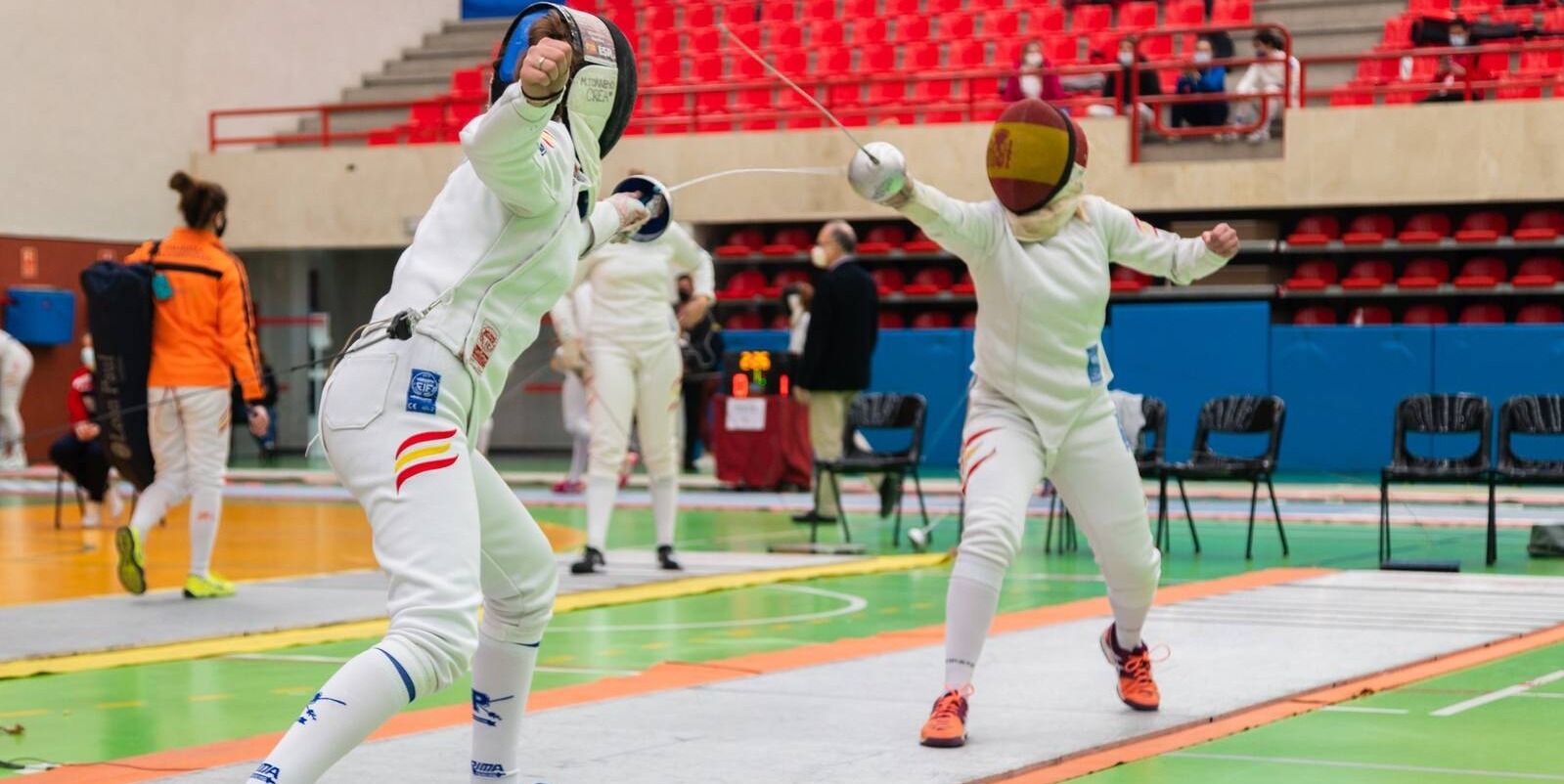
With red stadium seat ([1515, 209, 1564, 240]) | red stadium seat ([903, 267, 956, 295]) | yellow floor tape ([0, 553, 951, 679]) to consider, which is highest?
red stadium seat ([1515, 209, 1564, 240])

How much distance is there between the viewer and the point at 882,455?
12156 mm

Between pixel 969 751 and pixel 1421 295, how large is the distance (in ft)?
49.5

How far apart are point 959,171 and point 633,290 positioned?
10.3m

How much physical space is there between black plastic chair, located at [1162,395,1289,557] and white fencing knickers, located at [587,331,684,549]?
3151 millimetres

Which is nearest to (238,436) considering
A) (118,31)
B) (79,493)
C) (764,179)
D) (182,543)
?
(118,31)

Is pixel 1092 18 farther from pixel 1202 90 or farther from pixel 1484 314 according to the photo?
pixel 1484 314

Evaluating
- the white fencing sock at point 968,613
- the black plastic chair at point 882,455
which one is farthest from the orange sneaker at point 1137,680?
the black plastic chair at point 882,455

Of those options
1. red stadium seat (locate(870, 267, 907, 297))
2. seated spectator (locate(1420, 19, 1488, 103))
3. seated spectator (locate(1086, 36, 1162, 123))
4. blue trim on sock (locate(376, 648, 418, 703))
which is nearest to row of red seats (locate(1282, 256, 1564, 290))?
seated spectator (locate(1420, 19, 1488, 103))

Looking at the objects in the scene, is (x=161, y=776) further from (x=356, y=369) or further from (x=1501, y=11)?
(x=1501, y=11)

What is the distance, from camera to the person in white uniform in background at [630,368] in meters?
9.52

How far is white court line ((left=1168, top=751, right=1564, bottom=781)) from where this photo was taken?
188 inches

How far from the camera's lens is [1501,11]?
1878 cm

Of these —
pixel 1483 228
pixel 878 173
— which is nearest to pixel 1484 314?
pixel 1483 228

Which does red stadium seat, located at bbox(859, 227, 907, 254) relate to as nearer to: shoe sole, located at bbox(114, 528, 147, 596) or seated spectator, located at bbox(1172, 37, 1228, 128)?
seated spectator, located at bbox(1172, 37, 1228, 128)
